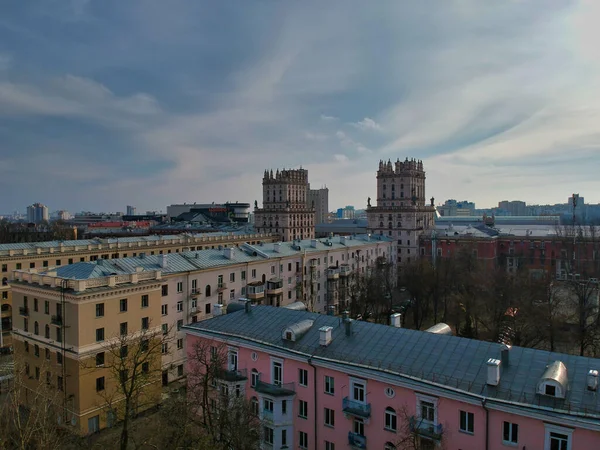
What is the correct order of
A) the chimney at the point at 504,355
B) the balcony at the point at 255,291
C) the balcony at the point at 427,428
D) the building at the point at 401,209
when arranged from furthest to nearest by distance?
the building at the point at 401,209 < the balcony at the point at 255,291 < the chimney at the point at 504,355 < the balcony at the point at 427,428

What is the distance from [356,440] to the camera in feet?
67.3

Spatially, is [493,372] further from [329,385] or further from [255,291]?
[255,291]

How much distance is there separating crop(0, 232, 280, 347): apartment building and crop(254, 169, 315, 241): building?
22053 millimetres

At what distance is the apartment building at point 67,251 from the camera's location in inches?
1838

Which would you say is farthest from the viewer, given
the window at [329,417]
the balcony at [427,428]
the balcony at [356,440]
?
the window at [329,417]

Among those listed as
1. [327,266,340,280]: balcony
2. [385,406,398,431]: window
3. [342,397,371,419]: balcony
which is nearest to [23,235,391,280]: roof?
[327,266,340,280]: balcony

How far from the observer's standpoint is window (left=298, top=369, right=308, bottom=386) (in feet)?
73.9

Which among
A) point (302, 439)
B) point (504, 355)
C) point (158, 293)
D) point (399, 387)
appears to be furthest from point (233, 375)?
point (504, 355)

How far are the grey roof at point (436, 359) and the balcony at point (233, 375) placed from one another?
1.67m

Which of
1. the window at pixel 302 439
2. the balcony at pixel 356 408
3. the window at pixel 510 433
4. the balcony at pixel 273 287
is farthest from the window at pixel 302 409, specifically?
the balcony at pixel 273 287

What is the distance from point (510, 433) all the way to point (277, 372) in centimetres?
1106

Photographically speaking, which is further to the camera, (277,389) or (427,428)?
(277,389)

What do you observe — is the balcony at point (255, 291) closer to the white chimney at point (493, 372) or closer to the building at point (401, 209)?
the white chimney at point (493, 372)

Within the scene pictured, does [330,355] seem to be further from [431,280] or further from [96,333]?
[431,280]
